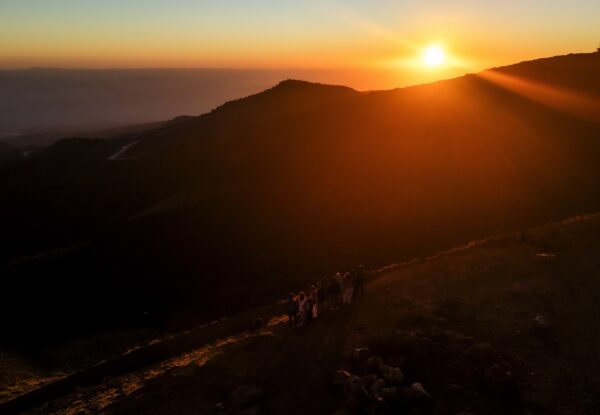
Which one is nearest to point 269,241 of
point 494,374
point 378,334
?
point 378,334

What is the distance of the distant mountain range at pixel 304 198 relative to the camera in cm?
3559

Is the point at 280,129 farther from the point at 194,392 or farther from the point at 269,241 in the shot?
the point at 194,392

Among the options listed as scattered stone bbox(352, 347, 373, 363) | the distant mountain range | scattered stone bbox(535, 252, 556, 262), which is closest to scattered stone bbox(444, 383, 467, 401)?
scattered stone bbox(352, 347, 373, 363)

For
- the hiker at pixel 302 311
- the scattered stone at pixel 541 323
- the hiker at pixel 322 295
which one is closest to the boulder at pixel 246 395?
the hiker at pixel 302 311

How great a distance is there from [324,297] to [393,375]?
6.49 m

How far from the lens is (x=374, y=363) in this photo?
16609 millimetres

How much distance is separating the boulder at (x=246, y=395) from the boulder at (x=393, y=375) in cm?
409

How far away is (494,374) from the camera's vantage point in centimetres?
1579

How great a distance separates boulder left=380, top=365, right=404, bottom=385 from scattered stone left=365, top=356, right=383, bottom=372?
404 millimetres

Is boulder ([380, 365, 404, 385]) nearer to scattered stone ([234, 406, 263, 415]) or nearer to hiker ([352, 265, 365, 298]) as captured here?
scattered stone ([234, 406, 263, 415])

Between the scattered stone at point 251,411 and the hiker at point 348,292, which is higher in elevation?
the hiker at point 348,292

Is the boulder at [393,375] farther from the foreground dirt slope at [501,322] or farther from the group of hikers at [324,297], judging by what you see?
the group of hikers at [324,297]

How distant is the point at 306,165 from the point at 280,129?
545 inches

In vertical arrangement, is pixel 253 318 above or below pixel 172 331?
above
